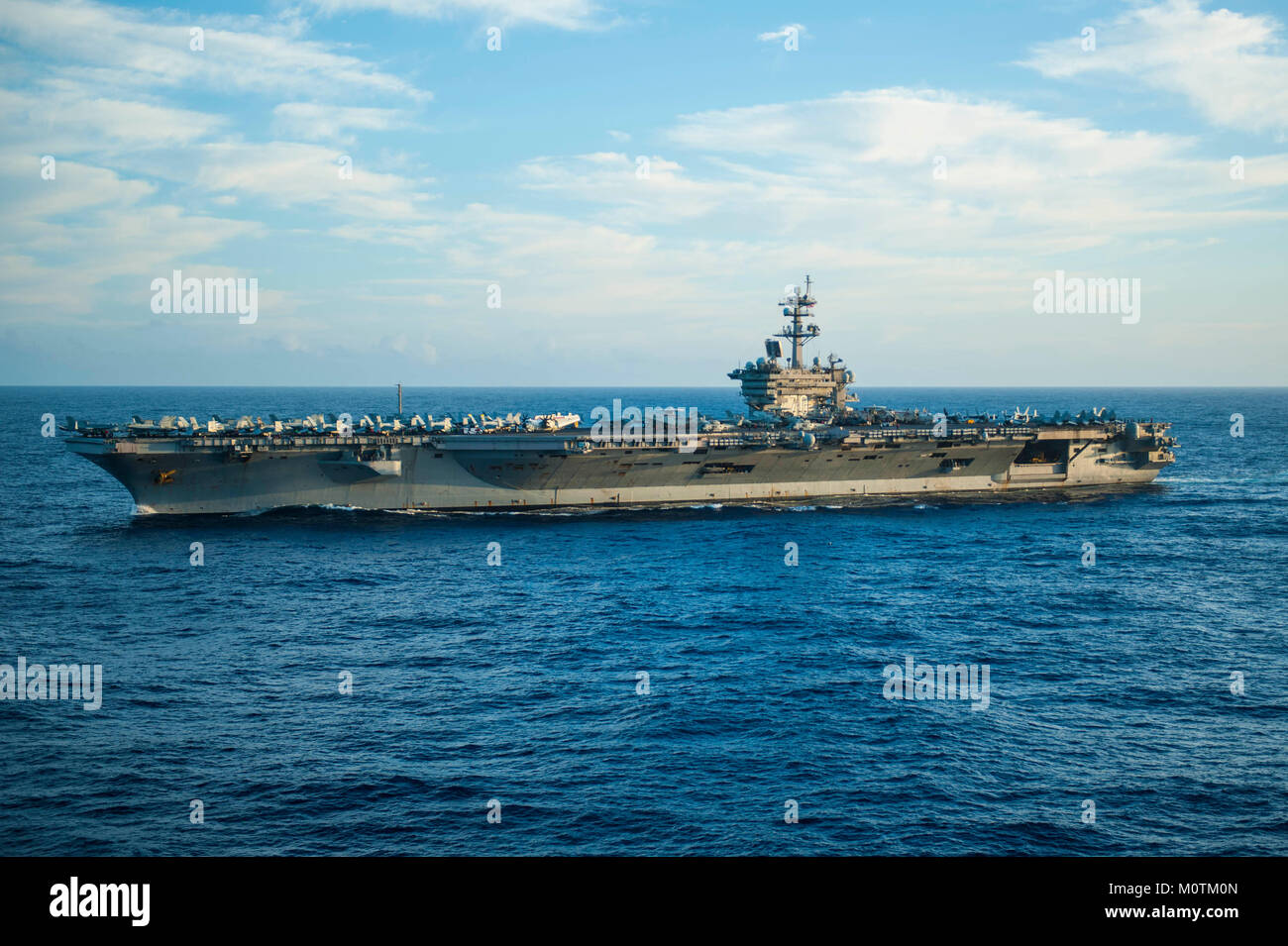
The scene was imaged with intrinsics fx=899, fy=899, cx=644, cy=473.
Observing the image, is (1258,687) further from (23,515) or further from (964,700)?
(23,515)

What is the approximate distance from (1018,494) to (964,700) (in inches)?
1267

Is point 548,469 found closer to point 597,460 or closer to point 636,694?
point 597,460

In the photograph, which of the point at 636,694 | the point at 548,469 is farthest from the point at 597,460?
the point at 636,694

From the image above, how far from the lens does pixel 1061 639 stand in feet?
77.3

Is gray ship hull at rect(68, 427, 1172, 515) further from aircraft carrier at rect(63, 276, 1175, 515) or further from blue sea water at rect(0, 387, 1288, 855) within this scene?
blue sea water at rect(0, 387, 1288, 855)

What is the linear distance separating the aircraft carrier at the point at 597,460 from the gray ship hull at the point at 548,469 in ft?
0.20

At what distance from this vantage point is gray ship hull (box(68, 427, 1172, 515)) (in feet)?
125

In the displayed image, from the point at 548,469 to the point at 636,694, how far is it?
22337 mm

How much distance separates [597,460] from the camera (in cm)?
4097

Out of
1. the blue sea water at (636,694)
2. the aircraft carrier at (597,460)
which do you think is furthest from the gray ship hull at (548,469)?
the blue sea water at (636,694)

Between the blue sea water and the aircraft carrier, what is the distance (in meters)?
3.11

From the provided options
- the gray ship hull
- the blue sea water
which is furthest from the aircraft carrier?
the blue sea water

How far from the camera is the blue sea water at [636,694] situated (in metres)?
14.1
